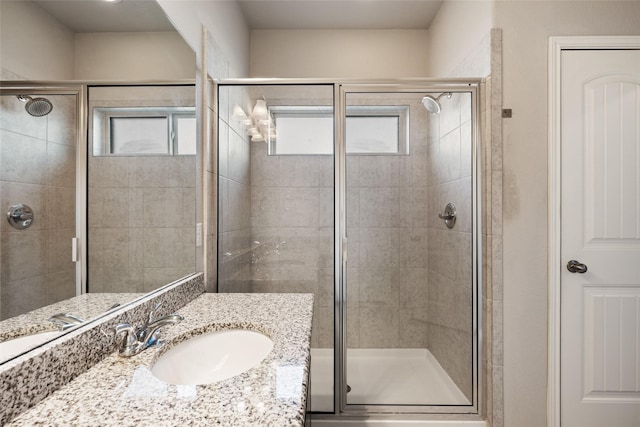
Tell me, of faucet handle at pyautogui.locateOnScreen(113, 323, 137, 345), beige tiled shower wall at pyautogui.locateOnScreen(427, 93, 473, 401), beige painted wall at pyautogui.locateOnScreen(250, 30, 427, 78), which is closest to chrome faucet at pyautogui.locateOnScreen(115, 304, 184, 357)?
faucet handle at pyautogui.locateOnScreen(113, 323, 137, 345)

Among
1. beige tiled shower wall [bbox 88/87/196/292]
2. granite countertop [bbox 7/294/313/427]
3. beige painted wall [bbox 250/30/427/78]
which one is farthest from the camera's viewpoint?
beige painted wall [bbox 250/30/427/78]

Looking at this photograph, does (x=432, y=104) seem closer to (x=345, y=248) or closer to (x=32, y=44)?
(x=345, y=248)

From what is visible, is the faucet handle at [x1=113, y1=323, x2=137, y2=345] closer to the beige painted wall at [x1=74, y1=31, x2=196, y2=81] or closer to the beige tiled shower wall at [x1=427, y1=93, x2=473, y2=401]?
the beige painted wall at [x1=74, y1=31, x2=196, y2=81]

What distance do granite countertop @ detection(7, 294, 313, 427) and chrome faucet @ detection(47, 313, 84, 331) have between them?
0.41 ft

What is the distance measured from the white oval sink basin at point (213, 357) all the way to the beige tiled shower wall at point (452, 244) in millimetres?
1200

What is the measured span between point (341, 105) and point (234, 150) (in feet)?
2.17

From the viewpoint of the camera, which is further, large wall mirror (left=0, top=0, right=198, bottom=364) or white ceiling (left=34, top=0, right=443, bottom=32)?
white ceiling (left=34, top=0, right=443, bottom=32)

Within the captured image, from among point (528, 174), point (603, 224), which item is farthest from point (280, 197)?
point (603, 224)

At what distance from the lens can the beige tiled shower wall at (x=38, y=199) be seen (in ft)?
2.10

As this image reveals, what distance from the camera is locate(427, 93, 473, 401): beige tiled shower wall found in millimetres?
1742

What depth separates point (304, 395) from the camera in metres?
0.66

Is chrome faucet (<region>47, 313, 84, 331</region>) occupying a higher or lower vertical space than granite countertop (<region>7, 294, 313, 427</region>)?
higher

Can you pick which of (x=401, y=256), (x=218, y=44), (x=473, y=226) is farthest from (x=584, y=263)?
(x=218, y=44)

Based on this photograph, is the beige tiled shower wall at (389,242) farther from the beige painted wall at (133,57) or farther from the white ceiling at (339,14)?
the white ceiling at (339,14)
